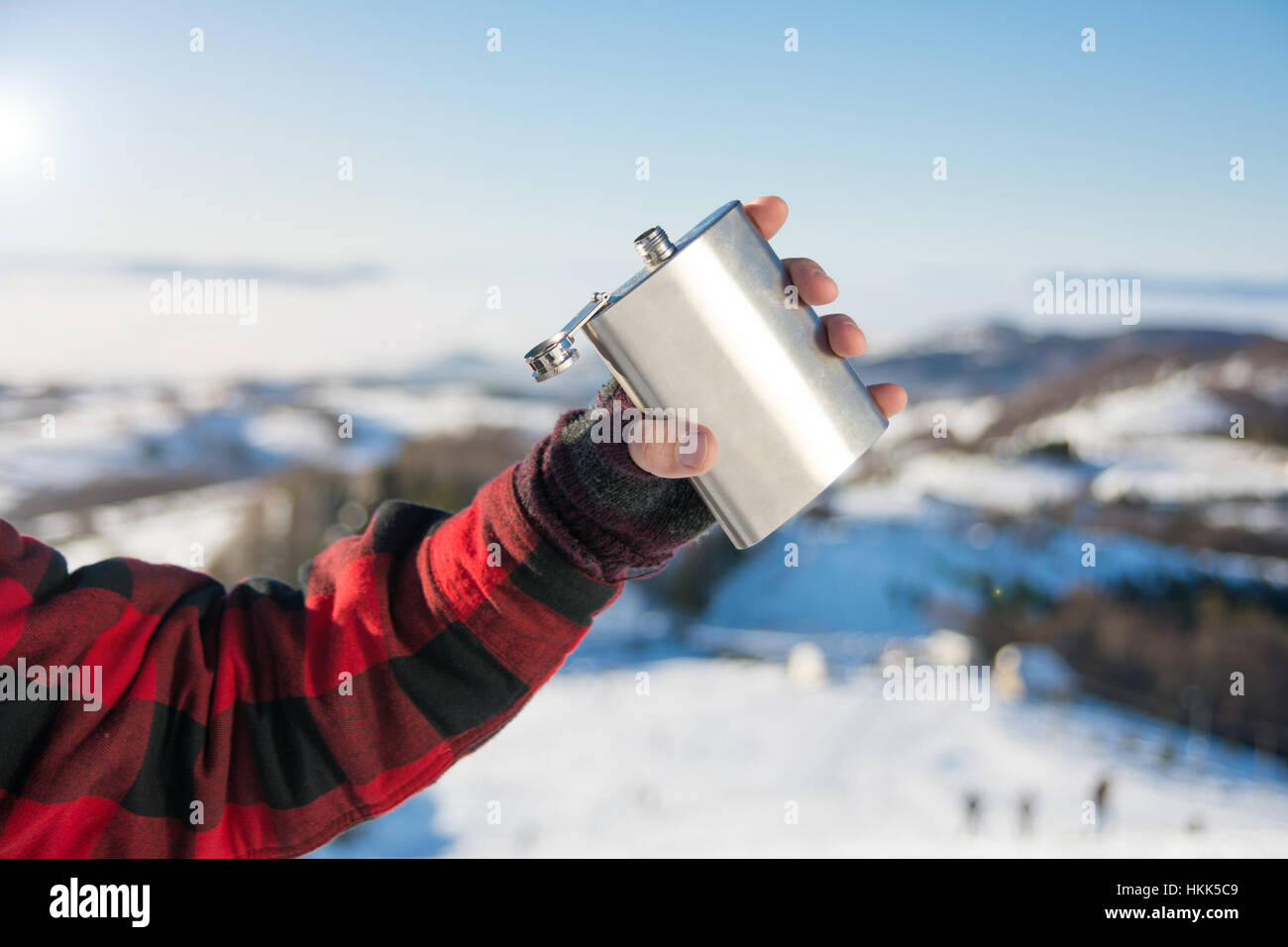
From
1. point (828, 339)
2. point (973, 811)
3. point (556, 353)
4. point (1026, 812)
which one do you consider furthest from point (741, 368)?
point (1026, 812)

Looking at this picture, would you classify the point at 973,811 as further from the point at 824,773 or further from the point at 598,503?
the point at 598,503

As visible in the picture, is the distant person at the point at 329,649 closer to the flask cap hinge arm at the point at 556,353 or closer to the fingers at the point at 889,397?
the fingers at the point at 889,397

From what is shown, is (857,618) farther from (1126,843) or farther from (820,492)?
(820,492)

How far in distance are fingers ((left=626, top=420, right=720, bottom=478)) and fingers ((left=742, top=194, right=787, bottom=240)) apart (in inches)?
10.8

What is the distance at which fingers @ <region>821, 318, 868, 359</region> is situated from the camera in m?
0.91

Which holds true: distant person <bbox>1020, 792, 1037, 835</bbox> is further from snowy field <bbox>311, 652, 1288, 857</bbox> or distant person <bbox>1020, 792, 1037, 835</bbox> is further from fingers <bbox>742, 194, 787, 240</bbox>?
fingers <bbox>742, 194, 787, 240</bbox>

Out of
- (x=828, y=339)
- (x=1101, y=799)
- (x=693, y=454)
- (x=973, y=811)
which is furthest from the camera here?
(x=1101, y=799)

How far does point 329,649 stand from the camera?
93cm

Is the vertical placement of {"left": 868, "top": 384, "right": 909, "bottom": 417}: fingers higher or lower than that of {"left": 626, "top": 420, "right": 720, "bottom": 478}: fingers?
higher

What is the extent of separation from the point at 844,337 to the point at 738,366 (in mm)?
128

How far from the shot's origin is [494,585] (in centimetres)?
94

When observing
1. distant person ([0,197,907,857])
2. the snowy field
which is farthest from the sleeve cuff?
the snowy field
